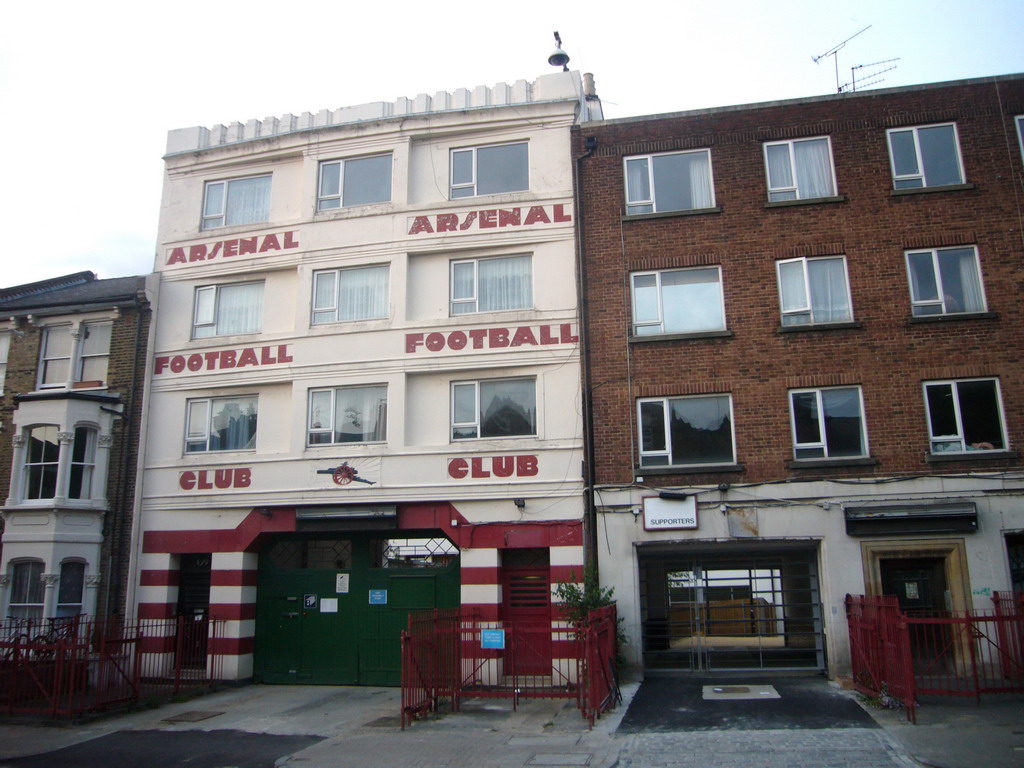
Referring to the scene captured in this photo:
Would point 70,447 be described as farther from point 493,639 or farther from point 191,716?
point 493,639

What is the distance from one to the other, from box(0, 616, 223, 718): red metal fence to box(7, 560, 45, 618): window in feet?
0.98

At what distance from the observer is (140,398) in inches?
767

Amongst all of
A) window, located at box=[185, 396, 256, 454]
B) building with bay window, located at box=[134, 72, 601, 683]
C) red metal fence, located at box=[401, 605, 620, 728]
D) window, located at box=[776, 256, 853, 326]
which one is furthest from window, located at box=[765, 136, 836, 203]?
window, located at box=[185, 396, 256, 454]

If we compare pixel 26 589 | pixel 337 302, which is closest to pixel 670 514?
pixel 337 302

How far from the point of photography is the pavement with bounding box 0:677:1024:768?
10609mm

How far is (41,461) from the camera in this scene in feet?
62.2

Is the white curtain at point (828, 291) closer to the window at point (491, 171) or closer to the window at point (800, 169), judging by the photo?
the window at point (800, 169)

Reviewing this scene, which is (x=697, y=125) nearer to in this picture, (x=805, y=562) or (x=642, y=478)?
(x=642, y=478)

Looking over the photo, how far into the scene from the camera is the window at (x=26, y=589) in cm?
1816

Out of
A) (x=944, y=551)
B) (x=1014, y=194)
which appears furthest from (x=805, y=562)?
(x=1014, y=194)

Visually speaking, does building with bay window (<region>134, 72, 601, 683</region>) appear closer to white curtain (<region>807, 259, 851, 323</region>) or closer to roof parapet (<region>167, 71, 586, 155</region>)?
Answer: roof parapet (<region>167, 71, 586, 155</region>)

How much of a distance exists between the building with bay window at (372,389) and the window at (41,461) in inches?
82.0

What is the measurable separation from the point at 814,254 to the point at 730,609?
7.30 metres

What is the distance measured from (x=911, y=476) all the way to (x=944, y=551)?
143cm
